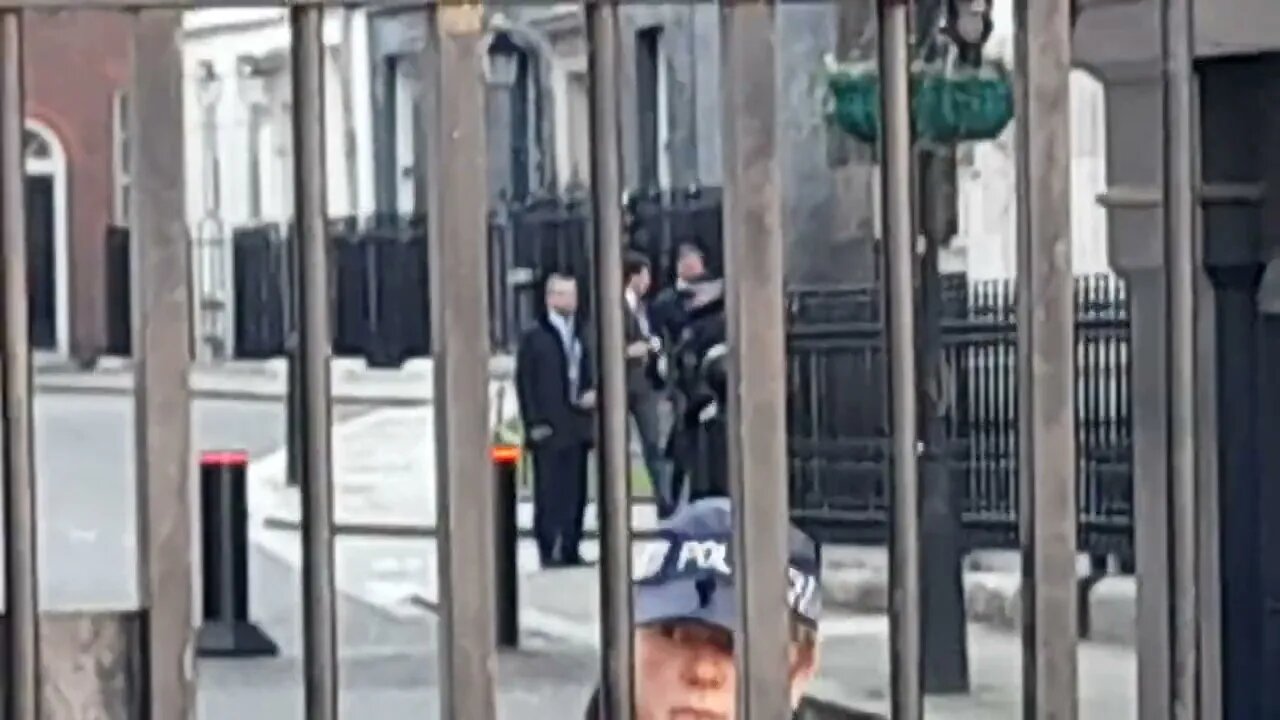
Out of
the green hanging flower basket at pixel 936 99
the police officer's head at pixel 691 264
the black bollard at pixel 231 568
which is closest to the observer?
the police officer's head at pixel 691 264

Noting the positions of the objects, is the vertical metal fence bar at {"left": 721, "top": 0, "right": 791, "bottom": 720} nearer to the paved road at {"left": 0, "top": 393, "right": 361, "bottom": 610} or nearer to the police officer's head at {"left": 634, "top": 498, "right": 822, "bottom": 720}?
the paved road at {"left": 0, "top": 393, "right": 361, "bottom": 610}

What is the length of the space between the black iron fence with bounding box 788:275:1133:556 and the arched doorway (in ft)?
5.50

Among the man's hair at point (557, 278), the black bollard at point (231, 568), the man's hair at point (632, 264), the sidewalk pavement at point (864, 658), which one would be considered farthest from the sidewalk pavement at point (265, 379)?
the black bollard at point (231, 568)

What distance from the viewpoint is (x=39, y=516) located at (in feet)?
5.43

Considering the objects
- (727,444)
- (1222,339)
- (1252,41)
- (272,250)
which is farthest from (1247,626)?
(272,250)

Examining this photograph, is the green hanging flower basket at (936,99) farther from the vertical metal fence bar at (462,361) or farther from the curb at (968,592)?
the vertical metal fence bar at (462,361)

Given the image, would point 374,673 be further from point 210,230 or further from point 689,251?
point 210,230

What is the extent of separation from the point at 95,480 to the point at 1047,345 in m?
1.24

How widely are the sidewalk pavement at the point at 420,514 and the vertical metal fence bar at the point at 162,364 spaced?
12 centimetres

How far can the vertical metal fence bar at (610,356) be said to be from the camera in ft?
5.27

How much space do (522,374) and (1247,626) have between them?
0.65 metres

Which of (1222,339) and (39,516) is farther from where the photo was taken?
(1222,339)

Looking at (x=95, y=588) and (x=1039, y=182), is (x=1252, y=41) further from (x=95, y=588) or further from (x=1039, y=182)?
(x=95, y=588)

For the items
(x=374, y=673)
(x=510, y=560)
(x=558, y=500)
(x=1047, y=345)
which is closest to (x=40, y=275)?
(x=1047, y=345)
